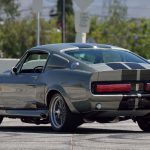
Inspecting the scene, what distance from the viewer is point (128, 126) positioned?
48.5ft

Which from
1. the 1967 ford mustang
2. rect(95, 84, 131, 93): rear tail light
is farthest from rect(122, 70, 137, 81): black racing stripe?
rect(95, 84, 131, 93): rear tail light

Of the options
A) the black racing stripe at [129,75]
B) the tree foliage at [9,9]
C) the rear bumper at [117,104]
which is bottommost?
the tree foliage at [9,9]

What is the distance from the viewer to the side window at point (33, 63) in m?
13.7

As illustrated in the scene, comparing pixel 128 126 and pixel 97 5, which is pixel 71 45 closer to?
pixel 128 126

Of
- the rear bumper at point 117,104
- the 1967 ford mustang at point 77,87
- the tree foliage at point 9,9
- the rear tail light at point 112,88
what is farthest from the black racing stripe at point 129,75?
the tree foliage at point 9,9

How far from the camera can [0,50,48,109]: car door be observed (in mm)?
13320

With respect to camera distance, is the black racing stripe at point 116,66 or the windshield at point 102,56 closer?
the black racing stripe at point 116,66

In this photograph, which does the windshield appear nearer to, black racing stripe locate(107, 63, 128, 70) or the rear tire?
black racing stripe locate(107, 63, 128, 70)

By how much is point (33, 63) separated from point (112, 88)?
229cm

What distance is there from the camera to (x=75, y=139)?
1144 centimetres

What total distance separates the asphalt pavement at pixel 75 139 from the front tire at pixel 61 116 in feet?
0.51

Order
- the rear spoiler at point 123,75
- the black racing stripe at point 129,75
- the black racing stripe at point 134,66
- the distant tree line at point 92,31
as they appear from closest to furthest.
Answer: the rear spoiler at point 123,75, the black racing stripe at point 129,75, the black racing stripe at point 134,66, the distant tree line at point 92,31

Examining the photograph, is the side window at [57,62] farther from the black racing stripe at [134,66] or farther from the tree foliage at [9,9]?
the tree foliage at [9,9]

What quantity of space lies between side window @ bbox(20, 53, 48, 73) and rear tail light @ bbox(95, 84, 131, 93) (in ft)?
5.78
